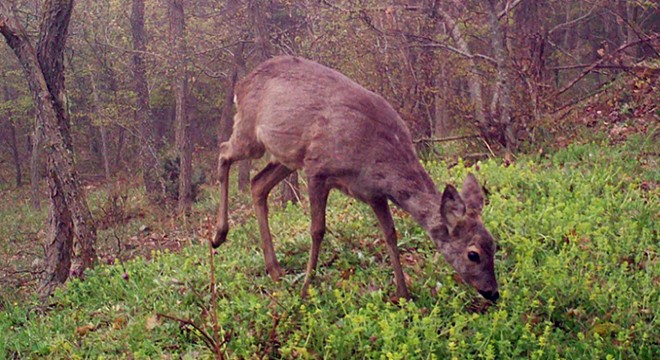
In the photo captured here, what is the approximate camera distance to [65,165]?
8320 mm

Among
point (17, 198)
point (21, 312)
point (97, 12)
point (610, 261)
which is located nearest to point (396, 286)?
point (610, 261)

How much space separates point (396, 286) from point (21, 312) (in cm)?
388

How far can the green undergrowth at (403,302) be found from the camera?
4578mm

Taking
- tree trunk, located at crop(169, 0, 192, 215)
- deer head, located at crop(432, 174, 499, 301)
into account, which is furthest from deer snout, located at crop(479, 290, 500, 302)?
tree trunk, located at crop(169, 0, 192, 215)

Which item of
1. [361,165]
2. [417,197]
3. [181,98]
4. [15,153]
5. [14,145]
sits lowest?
[15,153]

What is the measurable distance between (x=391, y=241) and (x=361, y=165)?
0.68m

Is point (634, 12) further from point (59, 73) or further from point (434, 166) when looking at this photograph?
point (59, 73)

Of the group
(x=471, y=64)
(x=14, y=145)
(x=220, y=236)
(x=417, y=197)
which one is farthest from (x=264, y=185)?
(x=14, y=145)

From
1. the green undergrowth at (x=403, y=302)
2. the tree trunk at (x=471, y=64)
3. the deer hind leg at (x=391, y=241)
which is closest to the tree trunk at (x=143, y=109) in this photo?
the tree trunk at (x=471, y=64)

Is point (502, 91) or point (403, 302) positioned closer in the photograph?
point (403, 302)

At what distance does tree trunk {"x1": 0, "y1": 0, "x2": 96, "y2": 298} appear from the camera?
8227mm

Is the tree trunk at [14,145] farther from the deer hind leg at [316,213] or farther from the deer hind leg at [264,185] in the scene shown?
the deer hind leg at [316,213]

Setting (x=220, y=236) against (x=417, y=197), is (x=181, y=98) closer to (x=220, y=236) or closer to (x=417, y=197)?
(x=220, y=236)

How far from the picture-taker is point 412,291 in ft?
17.9
